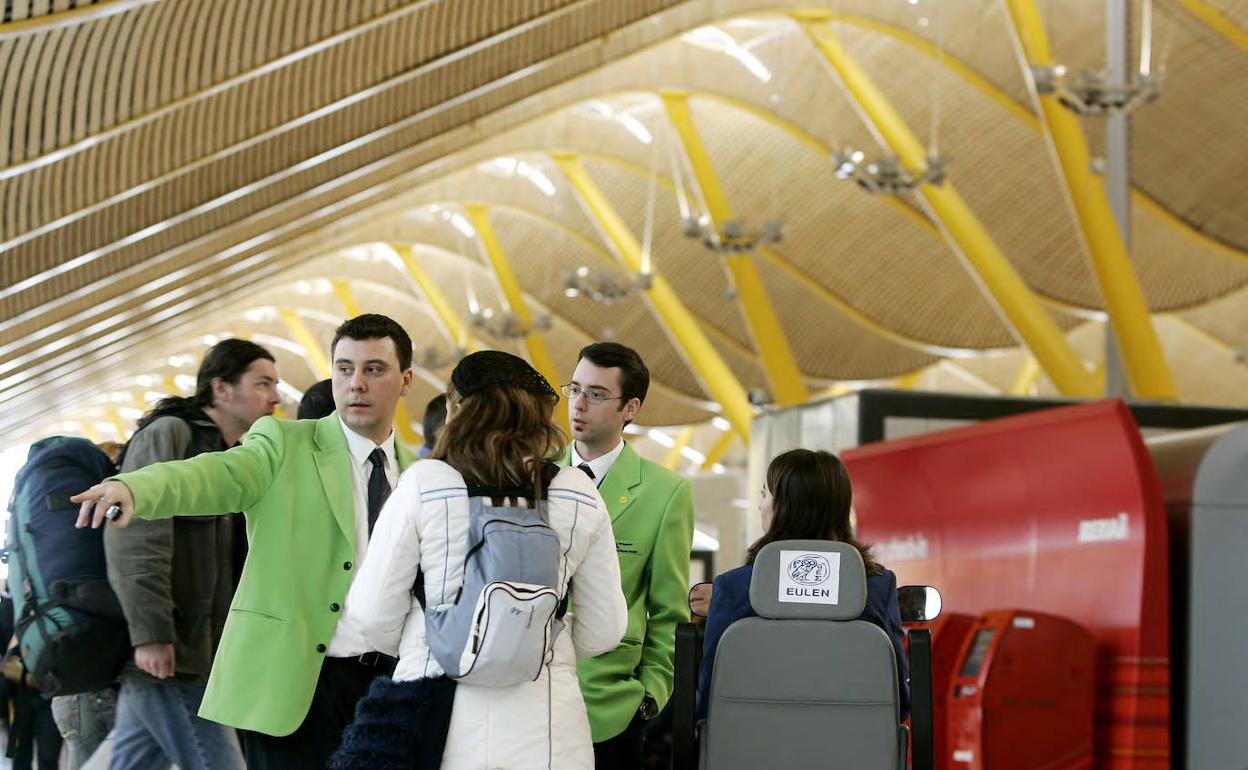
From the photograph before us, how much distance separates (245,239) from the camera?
1374 inches

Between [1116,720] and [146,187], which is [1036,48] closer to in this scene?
[146,187]

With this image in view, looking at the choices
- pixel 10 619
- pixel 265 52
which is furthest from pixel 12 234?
pixel 10 619

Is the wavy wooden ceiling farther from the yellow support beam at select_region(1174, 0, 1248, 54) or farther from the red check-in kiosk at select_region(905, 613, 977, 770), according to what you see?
the red check-in kiosk at select_region(905, 613, 977, 770)

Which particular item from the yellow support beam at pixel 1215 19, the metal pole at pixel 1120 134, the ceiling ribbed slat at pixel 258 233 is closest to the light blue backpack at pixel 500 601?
the metal pole at pixel 1120 134

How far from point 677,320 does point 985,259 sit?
10.8m

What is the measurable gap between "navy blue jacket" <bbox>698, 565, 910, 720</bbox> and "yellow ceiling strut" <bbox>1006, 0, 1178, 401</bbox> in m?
19.5

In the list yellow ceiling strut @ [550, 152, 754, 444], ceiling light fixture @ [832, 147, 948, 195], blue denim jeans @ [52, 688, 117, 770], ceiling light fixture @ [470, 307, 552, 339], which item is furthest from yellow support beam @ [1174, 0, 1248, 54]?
blue denim jeans @ [52, 688, 117, 770]

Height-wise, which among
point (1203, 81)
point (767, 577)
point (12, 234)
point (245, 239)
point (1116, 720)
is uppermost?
point (1203, 81)

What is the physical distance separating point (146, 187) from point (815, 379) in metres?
28.5

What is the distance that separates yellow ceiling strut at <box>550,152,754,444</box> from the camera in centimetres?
3544

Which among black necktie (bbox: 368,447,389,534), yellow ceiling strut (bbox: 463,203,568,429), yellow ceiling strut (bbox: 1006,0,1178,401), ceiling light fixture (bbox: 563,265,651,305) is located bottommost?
black necktie (bbox: 368,447,389,534)

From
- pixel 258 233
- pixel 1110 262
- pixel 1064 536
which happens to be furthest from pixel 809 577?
pixel 258 233

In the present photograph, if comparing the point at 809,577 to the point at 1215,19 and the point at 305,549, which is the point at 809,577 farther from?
the point at 1215,19

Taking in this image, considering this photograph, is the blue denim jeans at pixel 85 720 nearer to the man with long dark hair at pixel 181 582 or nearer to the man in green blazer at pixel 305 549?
the man with long dark hair at pixel 181 582
